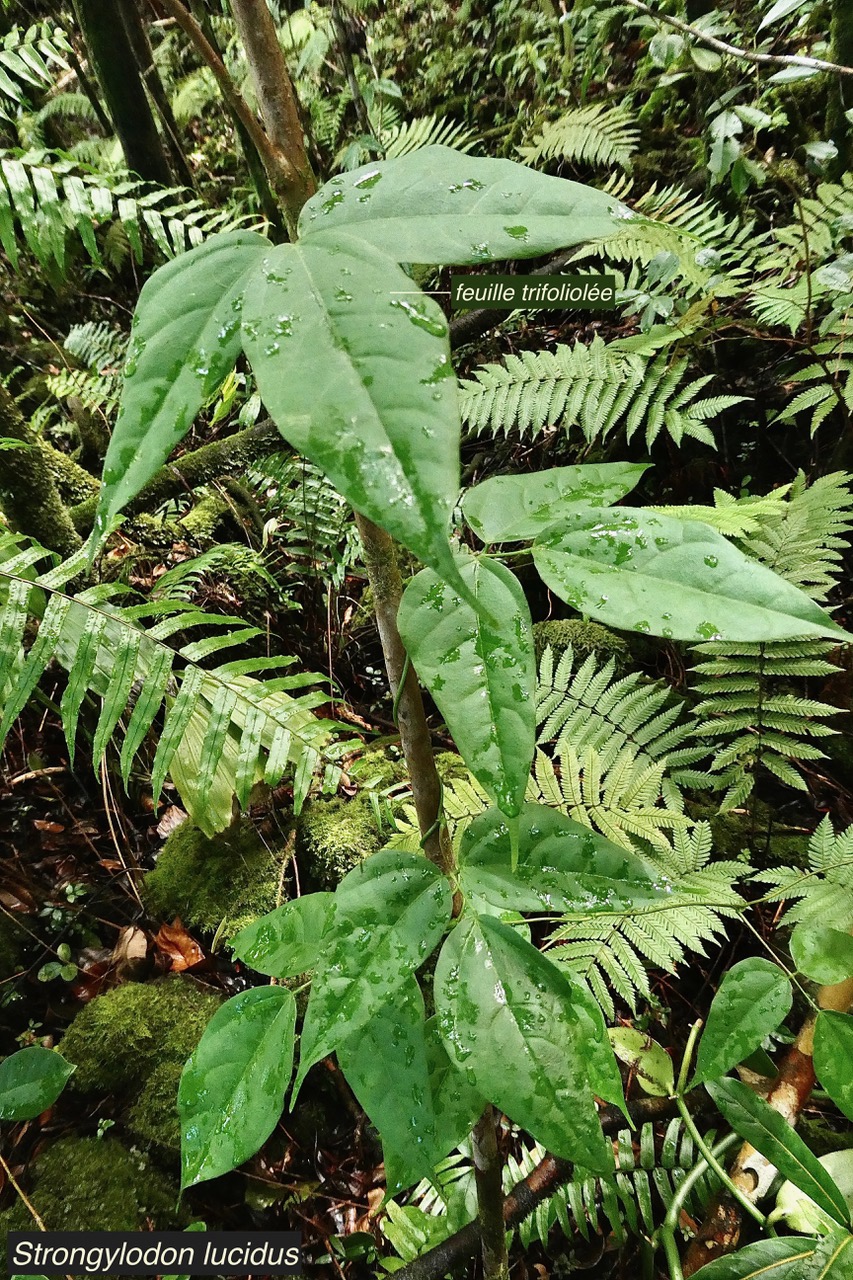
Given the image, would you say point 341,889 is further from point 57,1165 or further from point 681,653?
point 681,653

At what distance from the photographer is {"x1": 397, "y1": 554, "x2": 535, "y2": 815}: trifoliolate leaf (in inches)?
15.8

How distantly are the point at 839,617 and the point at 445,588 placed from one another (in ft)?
6.54

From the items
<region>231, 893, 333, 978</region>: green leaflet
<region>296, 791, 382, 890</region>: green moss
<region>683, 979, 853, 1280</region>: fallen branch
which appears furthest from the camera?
<region>296, 791, 382, 890</region>: green moss

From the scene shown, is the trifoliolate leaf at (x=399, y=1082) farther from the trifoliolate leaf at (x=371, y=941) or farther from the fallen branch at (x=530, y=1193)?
the fallen branch at (x=530, y=1193)

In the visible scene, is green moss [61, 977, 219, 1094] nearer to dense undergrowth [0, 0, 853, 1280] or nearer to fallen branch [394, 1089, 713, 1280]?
dense undergrowth [0, 0, 853, 1280]

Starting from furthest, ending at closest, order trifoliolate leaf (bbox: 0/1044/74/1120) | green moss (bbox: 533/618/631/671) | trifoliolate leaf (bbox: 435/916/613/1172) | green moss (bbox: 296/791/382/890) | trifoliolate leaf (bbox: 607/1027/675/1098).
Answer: green moss (bbox: 533/618/631/671) < green moss (bbox: 296/791/382/890) < trifoliolate leaf (bbox: 607/1027/675/1098) < trifoliolate leaf (bbox: 0/1044/74/1120) < trifoliolate leaf (bbox: 435/916/613/1172)

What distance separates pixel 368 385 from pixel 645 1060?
1.48 meters

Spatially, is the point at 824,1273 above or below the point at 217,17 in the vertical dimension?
below

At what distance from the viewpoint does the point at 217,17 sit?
→ 4426mm

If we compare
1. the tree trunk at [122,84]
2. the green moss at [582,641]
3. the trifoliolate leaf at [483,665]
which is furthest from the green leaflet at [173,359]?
the tree trunk at [122,84]

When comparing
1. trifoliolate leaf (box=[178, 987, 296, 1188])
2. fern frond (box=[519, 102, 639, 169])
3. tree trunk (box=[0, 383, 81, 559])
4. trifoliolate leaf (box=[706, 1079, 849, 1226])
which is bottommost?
trifoliolate leaf (box=[706, 1079, 849, 1226])

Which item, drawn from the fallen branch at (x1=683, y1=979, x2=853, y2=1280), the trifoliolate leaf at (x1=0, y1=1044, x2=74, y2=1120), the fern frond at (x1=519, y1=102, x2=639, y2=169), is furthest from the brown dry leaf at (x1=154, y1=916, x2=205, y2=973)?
the fern frond at (x1=519, y1=102, x2=639, y2=169)

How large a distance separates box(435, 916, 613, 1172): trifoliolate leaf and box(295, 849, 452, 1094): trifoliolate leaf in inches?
1.4

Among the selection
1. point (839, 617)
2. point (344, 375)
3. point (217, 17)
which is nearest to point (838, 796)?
point (839, 617)
